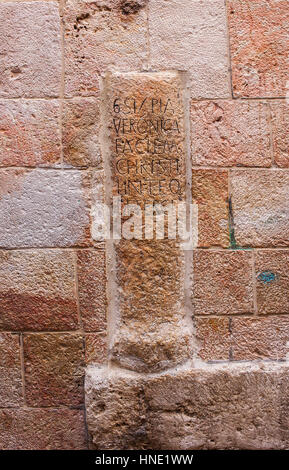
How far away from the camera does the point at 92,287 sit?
7.02ft

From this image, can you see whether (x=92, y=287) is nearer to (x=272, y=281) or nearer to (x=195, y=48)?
(x=272, y=281)

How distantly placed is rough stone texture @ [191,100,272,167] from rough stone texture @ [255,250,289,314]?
20.9 inches

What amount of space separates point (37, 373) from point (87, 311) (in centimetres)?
46

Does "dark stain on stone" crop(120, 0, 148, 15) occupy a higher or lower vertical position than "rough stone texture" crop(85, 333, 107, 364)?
higher

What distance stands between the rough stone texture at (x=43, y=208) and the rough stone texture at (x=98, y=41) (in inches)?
20.4

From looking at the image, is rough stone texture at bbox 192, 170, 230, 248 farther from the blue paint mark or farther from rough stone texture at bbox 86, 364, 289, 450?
rough stone texture at bbox 86, 364, 289, 450

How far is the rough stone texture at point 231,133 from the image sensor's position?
2.12 m

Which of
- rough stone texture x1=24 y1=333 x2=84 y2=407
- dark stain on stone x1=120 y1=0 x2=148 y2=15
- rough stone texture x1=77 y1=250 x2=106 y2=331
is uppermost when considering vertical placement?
dark stain on stone x1=120 y1=0 x2=148 y2=15

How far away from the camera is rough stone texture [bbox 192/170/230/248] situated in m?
2.13

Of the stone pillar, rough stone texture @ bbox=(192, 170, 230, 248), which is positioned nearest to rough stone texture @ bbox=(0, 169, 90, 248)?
the stone pillar

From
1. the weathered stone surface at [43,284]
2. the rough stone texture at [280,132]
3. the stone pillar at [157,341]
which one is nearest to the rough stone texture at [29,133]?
the stone pillar at [157,341]

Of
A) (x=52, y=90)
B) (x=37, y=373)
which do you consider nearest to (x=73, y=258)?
(x=37, y=373)

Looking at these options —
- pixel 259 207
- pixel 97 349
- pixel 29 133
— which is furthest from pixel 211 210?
pixel 29 133

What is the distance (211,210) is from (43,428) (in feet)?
5.20
